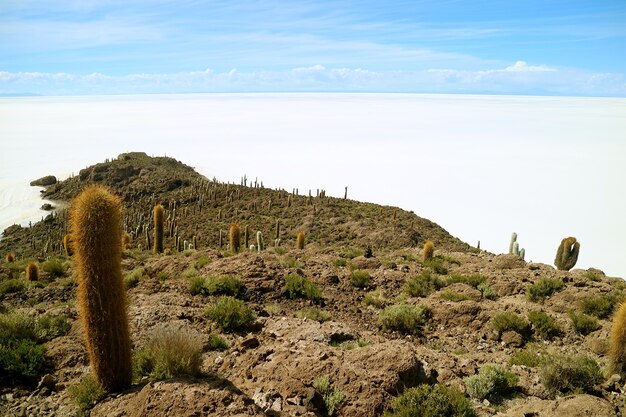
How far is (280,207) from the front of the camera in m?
40.7

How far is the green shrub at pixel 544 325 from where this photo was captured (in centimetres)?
958

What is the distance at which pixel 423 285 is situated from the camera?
41.9ft

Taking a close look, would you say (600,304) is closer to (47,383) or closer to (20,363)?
(47,383)

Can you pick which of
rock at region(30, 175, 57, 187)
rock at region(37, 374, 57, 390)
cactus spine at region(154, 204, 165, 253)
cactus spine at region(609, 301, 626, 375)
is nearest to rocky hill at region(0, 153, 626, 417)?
rock at region(37, 374, 57, 390)

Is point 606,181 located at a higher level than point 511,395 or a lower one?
higher

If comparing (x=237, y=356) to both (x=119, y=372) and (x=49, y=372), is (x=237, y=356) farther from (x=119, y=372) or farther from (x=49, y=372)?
(x=49, y=372)

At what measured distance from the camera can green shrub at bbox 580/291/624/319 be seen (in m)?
10.3

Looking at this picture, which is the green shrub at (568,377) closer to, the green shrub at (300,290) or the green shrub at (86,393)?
the green shrub at (300,290)

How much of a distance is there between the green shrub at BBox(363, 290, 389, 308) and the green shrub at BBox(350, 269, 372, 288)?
69 centimetres

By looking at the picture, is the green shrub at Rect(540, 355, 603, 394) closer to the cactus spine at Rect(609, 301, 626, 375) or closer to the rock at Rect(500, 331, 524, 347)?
the cactus spine at Rect(609, 301, 626, 375)

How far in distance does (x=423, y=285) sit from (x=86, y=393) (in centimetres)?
949

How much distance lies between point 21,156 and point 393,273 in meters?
118

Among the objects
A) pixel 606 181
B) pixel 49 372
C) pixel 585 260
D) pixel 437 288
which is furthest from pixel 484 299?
pixel 606 181

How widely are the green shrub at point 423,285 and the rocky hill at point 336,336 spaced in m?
0.05
